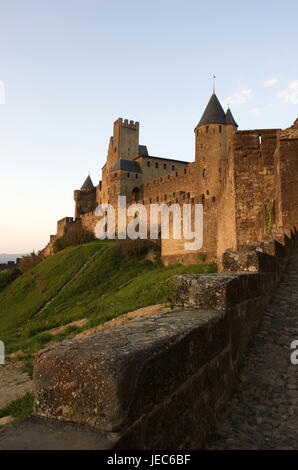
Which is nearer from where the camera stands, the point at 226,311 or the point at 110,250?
the point at 226,311

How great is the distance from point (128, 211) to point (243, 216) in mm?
36195

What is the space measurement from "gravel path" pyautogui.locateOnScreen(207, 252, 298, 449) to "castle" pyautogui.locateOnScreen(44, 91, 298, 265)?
391 cm

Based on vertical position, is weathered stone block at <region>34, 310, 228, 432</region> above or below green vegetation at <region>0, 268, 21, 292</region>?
above

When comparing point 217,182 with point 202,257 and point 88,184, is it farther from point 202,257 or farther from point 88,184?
point 88,184

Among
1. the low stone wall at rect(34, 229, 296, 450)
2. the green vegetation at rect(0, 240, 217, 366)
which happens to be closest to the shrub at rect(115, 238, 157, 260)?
the green vegetation at rect(0, 240, 217, 366)

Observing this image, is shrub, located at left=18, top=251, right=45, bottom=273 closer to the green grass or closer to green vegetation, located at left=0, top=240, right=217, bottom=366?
green vegetation, located at left=0, top=240, right=217, bottom=366

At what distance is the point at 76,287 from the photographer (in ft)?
85.4

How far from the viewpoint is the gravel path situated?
7.87ft

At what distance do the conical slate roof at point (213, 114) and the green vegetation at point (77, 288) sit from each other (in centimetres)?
2177

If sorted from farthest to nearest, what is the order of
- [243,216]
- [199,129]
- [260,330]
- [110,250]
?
→ [199,129]
[110,250]
[243,216]
[260,330]

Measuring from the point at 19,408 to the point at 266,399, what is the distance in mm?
4595

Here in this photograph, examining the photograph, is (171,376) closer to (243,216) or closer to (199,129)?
(243,216)

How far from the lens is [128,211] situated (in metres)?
48.8
